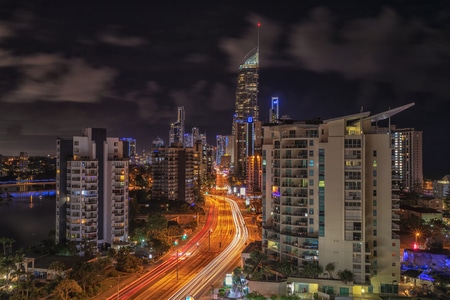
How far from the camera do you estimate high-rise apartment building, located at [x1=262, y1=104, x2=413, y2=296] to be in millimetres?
23453

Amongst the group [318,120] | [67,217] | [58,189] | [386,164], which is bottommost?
[67,217]

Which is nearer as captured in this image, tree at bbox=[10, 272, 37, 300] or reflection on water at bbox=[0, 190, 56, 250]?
tree at bbox=[10, 272, 37, 300]

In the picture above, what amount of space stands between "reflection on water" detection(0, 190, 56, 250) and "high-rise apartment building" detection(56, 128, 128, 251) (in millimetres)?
13300

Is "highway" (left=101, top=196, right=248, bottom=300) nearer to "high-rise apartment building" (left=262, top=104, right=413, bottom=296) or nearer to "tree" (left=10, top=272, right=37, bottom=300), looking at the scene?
"tree" (left=10, top=272, right=37, bottom=300)

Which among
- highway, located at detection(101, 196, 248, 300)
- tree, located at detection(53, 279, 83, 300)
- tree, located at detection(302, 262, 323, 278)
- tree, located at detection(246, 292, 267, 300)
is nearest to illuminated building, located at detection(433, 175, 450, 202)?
highway, located at detection(101, 196, 248, 300)

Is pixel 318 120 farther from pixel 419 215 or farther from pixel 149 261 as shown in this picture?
pixel 419 215

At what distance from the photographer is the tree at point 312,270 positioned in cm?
2278

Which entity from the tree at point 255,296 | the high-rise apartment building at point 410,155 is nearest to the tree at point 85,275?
the tree at point 255,296

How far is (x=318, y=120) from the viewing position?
26828 millimetres

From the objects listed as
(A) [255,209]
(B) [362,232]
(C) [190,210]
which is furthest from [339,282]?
(A) [255,209]

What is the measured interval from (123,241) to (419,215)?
106ft

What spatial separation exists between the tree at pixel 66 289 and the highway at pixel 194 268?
8.23 feet

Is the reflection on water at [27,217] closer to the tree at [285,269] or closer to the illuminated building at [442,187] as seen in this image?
the tree at [285,269]

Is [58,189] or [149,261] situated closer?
[149,261]
